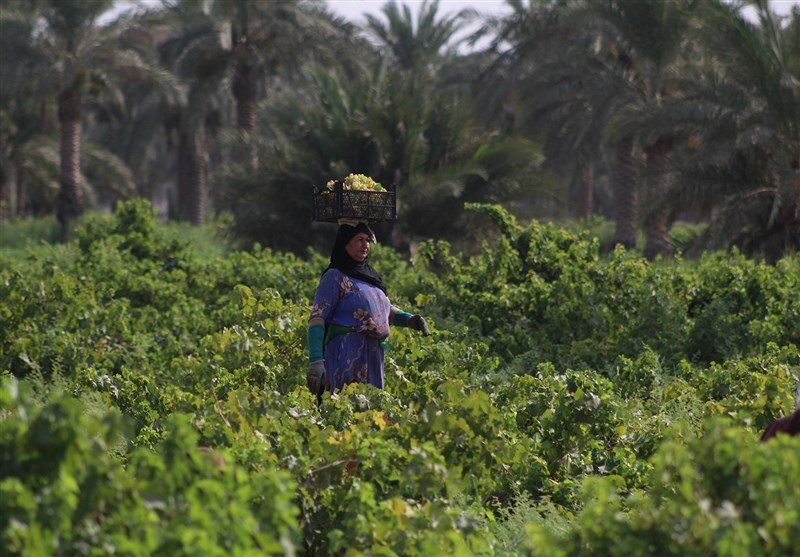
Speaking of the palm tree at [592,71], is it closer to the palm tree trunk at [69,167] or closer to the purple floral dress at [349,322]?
the palm tree trunk at [69,167]

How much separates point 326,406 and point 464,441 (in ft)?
2.80

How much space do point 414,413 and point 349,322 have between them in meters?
1.04

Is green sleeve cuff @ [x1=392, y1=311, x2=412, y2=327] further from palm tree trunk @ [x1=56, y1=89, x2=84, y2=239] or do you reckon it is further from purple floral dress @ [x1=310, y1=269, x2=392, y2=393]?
palm tree trunk @ [x1=56, y1=89, x2=84, y2=239]

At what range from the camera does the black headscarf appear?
6.25m

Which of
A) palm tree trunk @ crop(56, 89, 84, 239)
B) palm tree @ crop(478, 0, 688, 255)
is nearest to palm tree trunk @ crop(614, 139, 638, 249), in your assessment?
palm tree @ crop(478, 0, 688, 255)

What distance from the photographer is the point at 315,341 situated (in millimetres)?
6117

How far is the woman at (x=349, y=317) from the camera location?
6.20 meters

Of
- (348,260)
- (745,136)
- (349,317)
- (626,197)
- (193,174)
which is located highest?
(745,136)

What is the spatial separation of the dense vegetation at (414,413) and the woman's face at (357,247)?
2.44 feet

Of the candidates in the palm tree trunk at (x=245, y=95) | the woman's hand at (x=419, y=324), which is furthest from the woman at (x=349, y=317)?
the palm tree trunk at (x=245, y=95)

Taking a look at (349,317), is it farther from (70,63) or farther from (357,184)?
(70,63)

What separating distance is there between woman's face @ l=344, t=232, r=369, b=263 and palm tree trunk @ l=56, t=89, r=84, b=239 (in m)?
21.5

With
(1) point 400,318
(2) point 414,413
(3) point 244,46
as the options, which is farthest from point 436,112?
(2) point 414,413

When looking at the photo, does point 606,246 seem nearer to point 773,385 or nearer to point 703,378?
point 703,378
